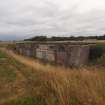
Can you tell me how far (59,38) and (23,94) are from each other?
5048 centimetres

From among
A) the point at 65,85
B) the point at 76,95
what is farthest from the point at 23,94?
the point at 76,95

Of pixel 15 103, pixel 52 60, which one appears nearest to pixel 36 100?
pixel 15 103

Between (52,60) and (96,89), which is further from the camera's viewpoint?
(52,60)

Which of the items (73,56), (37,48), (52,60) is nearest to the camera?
(73,56)

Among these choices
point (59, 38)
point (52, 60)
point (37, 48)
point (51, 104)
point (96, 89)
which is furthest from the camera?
point (59, 38)

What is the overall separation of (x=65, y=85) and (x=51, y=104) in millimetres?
885

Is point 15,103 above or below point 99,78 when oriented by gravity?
below

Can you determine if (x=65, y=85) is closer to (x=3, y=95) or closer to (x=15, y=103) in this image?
(x=15, y=103)

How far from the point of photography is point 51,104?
529 centimetres

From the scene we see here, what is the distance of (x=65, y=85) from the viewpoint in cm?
603

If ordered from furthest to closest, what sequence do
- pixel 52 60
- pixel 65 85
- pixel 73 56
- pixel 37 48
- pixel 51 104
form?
pixel 37 48 → pixel 52 60 → pixel 73 56 → pixel 65 85 → pixel 51 104

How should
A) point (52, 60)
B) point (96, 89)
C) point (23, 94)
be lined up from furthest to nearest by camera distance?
1. point (52, 60)
2. point (23, 94)
3. point (96, 89)

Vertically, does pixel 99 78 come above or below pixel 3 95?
above

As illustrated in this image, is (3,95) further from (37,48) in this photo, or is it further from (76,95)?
(37,48)
